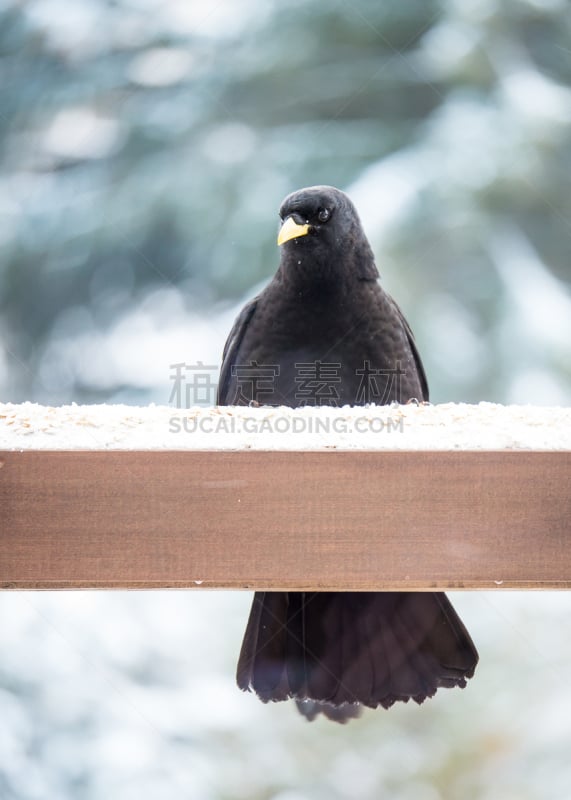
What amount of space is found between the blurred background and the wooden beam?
82 cm

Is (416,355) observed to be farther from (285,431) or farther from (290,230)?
(285,431)

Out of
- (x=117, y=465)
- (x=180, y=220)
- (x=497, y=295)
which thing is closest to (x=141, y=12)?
(x=180, y=220)

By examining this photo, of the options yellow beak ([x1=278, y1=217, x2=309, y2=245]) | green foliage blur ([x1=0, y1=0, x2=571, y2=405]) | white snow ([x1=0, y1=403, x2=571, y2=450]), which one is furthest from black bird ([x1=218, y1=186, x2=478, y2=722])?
white snow ([x1=0, y1=403, x2=571, y2=450])

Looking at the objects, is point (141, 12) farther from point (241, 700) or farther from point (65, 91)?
point (241, 700)

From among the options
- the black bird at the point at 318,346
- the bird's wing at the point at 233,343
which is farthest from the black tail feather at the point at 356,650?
the bird's wing at the point at 233,343

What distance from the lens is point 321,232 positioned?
1.47m

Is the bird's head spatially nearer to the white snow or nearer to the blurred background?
the blurred background

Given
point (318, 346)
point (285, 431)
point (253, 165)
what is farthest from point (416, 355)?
point (285, 431)

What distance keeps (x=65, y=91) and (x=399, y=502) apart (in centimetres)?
122

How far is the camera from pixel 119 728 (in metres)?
1.46

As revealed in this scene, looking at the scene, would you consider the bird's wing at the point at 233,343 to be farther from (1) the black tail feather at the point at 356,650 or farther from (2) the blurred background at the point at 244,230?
(1) the black tail feather at the point at 356,650

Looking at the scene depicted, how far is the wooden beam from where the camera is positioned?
0.69 m

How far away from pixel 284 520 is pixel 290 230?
828mm

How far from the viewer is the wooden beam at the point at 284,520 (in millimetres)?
695
